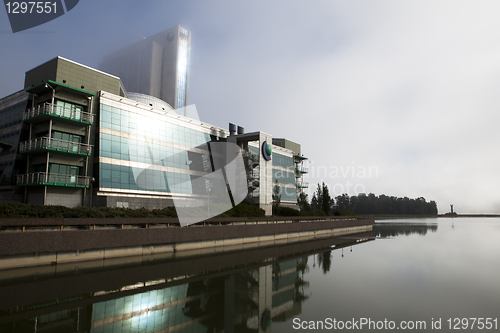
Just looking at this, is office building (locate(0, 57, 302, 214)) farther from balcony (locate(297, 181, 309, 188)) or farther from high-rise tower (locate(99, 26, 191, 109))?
high-rise tower (locate(99, 26, 191, 109))

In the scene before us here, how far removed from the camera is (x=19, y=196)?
104 feet

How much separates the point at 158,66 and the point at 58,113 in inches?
5593

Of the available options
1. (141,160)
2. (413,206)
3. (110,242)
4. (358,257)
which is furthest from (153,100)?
(413,206)

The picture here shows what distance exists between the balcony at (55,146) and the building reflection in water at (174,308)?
22.1m

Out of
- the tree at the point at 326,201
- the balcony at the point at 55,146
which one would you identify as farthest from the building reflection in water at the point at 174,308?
the tree at the point at 326,201

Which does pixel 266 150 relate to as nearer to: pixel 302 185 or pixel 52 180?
pixel 52 180

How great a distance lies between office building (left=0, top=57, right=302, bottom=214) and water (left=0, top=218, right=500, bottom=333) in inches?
734

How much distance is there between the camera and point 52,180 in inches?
1195

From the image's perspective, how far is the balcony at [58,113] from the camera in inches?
1205

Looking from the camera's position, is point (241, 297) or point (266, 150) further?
point (266, 150)

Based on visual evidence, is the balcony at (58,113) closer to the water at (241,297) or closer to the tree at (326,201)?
the water at (241,297)

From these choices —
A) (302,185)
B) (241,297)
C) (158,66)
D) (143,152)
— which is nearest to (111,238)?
(241,297)

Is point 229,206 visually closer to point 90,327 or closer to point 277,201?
point 277,201

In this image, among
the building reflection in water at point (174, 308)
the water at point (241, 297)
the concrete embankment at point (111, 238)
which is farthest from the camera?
the concrete embankment at point (111, 238)
